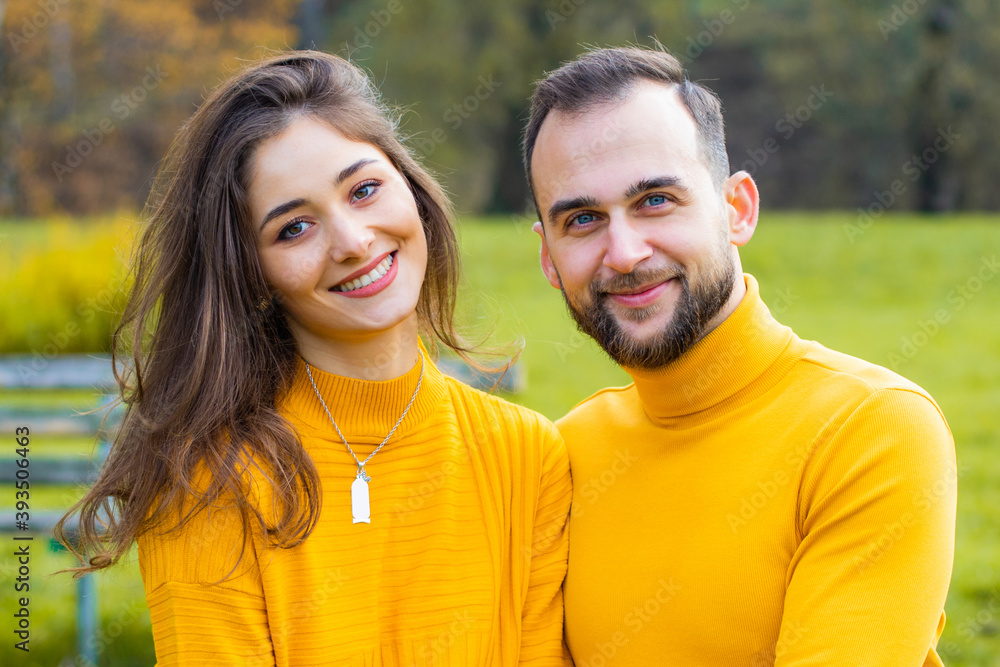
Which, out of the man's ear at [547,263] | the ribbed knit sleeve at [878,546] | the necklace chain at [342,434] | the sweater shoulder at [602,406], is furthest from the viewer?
the sweater shoulder at [602,406]

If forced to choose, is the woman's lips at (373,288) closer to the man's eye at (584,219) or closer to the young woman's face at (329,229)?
the young woman's face at (329,229)

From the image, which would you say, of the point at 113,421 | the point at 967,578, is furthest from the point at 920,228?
the point at 113,421

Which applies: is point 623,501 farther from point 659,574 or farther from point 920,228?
point 920,228

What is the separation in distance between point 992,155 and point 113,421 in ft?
89.2

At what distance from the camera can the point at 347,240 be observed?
2.27 m

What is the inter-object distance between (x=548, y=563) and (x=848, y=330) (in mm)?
8683

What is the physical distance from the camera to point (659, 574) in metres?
2.25

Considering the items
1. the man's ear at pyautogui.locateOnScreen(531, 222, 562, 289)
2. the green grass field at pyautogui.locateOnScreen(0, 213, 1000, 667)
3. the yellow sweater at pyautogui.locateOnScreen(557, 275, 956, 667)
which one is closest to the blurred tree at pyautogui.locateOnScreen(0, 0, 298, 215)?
the green grass field at pyautogui.locateOnScreen(0, 213, 1000, 667)

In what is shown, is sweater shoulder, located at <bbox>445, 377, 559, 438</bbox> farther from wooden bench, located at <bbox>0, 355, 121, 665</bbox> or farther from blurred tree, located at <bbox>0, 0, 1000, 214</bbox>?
blurred tree, located at <bbox>0, 0, 1000, 214</bbox>

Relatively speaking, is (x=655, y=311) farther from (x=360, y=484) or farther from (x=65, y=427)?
(x=65, y=427)

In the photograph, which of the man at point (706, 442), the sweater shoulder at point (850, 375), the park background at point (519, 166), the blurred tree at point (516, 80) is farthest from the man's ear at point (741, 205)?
the blurred tree at point (516, 80)

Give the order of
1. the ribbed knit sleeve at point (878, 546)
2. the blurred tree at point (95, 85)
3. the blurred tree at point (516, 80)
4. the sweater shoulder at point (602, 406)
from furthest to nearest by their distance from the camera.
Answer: the blurred tree at point (516, 80) < the blurred tree at point (95, 85) < the sweater shoulder at point (602, 406) < the ribbed knit sleeve at point (878, 546)

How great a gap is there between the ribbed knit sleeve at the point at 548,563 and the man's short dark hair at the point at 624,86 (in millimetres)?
889

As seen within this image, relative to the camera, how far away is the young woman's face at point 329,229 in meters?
2.30
